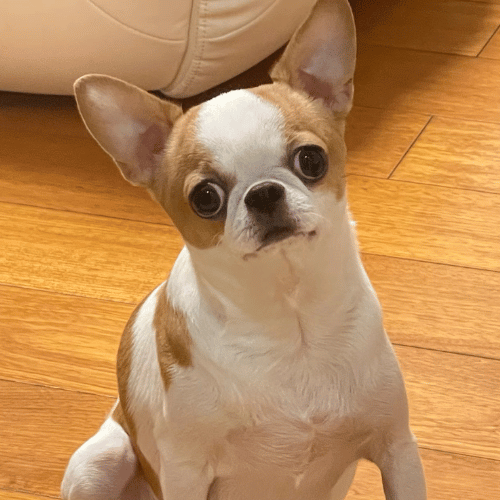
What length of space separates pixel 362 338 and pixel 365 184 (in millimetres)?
1086

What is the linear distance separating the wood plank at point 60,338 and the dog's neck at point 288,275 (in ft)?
2.25

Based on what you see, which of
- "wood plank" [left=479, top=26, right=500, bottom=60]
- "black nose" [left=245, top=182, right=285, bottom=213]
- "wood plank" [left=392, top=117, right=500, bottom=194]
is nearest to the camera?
"black nose" [left=245, top=182, right=285, bottom=213]

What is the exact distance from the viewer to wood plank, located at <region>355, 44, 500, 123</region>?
250 centimetres

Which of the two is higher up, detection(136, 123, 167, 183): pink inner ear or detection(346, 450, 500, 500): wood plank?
detection(136, 123, 167, 183): pink inner ear

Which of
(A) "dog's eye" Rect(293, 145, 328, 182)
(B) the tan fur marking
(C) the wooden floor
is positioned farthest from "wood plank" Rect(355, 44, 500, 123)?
(A) "dog's eye" Rect(293, 145, 328, 182)

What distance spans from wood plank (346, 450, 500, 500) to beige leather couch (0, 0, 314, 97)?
115cm

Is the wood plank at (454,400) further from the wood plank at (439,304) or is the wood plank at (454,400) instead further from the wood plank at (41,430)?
the wood plank at (41,430)

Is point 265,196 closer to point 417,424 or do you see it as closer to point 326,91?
point 326,91

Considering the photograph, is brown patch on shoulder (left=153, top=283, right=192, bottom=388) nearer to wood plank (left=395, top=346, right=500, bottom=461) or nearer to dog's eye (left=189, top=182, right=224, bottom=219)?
dog's eye (left=189, top=182, right=224, bottom=219)

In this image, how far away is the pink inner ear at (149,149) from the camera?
3.91 ft

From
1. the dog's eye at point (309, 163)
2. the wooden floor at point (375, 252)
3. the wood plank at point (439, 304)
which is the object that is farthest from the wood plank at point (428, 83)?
the dog's eye at point (309, 163)

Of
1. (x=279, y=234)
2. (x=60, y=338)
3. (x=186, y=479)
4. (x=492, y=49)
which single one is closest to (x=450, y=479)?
(x=186, y=479)

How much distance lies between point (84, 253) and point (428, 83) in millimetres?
1053

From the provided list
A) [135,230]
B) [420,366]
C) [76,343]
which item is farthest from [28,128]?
[420,366]
